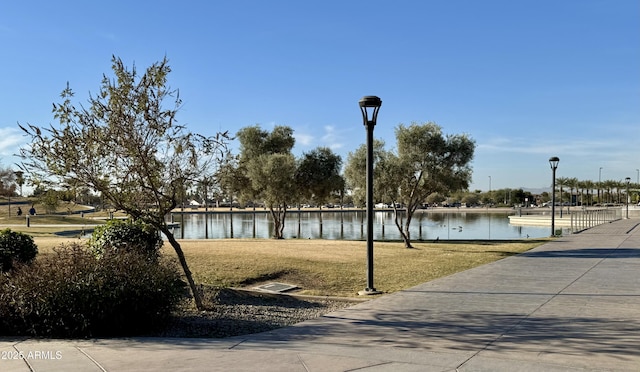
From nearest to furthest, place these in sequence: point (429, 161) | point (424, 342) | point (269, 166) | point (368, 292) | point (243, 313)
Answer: point (424, 342) < point (243, 313) < point (368, 292) < point (429, 161) < point (269, 166)

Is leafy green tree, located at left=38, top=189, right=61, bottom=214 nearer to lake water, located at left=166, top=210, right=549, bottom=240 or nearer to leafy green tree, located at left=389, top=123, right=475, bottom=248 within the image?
leafy green tree, located at left=389, top=123, right=475, bottom=248

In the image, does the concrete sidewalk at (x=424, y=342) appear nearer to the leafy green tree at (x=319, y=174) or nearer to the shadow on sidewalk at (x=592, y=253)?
the shadow on sidewalk at (x=592, y=253)

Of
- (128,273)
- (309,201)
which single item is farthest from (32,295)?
(309,201)

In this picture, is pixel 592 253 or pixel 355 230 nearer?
pixel 592 253

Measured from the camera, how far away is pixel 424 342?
642 cm

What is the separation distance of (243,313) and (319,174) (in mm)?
21876

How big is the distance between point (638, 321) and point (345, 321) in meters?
4.22

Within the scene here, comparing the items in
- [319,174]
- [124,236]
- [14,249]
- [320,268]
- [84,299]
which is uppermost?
[319,174]

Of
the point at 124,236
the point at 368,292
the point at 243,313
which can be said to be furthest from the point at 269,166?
the point at 243,313

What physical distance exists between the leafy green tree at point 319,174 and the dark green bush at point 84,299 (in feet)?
74.4

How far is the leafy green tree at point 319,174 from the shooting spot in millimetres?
30109

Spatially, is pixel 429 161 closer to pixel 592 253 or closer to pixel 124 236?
pixel 592 253

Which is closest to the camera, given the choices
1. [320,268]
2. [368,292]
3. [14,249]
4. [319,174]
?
[368,292]

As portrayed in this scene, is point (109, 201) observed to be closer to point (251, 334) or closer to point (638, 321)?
point (251, 334)
